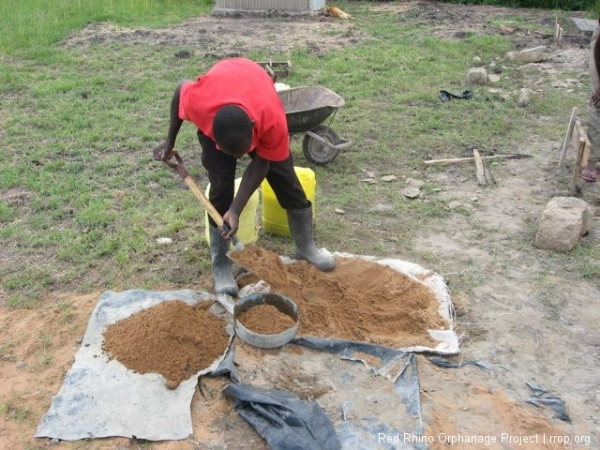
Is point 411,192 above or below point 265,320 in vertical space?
below

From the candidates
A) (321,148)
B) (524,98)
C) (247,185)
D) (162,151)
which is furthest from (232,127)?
(524,98)

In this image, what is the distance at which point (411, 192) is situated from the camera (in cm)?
508

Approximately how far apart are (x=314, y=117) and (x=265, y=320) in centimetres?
239

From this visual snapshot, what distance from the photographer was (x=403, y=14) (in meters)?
12.8

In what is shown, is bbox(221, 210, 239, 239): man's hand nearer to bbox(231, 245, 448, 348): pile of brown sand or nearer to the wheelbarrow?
bbox(231, 245, 448, 348): pile of brown sand

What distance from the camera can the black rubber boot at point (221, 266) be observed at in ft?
11.8

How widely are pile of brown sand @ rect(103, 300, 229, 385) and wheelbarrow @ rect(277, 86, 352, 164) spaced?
236cm

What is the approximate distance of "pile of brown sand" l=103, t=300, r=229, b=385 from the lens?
3.00m

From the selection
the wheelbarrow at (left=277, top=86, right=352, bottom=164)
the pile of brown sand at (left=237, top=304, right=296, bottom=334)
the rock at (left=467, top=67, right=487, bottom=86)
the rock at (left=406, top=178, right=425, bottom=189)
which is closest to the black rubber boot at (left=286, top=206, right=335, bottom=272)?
the pile of brown sand at (left=237, top=304, right=296, bottom=334)

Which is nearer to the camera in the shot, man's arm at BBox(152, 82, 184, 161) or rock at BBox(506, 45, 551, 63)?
man's arm at BBox(152, 82, 184, 161)

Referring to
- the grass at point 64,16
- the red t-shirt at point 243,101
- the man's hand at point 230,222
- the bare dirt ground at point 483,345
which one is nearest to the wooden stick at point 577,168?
the bare dirt ground at point 483,345

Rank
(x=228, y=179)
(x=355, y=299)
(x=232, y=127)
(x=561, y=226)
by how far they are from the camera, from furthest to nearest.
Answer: (x=561, y=226) < (x=355, y=299) < (x=228, y=179) < (x=232, y=127)

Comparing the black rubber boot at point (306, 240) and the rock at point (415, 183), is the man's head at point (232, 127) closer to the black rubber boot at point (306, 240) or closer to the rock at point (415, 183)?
the black rubber boot at point (306, 240)

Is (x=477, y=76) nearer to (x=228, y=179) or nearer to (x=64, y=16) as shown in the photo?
(x=228, y=179)
